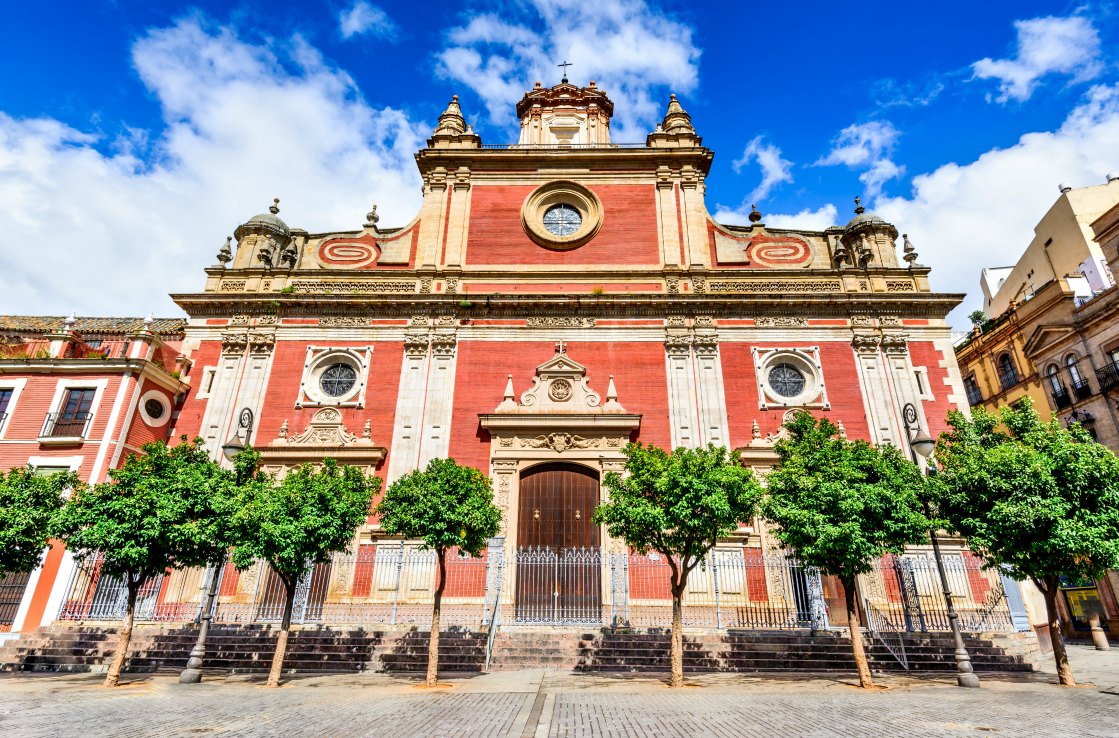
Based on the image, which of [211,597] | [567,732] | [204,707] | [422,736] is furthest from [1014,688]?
[211,597]

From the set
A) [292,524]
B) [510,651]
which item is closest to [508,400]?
[510,651]

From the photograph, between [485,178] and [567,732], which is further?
[485,178]

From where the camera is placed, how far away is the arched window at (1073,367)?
24.7 metres

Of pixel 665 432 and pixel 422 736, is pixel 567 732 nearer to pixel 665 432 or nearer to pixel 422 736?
pixel 422 736

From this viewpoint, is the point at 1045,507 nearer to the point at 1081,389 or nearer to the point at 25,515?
the point at 1081,389

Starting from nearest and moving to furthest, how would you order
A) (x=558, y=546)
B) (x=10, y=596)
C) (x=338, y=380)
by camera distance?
(x=10, y=596)
(x=558, y=546)
(x=338, y=380)

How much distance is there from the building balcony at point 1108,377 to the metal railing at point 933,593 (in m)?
12.0

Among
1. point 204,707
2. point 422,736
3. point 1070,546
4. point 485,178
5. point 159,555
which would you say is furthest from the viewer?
point 485,178

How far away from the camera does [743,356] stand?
66.0ft

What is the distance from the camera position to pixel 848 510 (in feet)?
36.8

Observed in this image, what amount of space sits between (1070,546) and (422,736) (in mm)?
11515

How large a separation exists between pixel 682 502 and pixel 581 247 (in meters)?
13.3

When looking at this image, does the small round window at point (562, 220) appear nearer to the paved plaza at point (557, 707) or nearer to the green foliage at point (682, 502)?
the green foliage at point (682, 502)

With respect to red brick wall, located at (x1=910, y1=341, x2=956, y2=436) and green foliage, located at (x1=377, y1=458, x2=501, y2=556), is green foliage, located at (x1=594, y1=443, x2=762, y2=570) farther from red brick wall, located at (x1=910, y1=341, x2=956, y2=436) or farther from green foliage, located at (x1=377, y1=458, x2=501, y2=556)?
red brick wall, located at (x1=910, y1=341, x2=956, y2=436)
